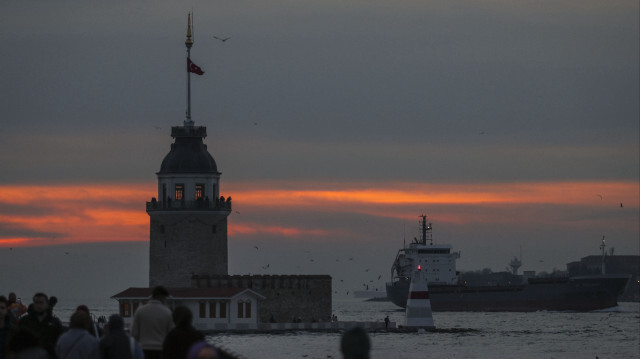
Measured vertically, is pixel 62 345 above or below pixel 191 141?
below

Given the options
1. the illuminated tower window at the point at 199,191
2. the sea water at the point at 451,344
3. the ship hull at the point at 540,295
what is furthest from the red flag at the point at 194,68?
the ship hull at the point at 540,295

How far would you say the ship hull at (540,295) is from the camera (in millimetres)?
142375

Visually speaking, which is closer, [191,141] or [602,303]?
[191,141]

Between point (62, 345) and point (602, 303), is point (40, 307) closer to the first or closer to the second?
point (62, 345)

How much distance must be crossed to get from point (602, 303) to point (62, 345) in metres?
137

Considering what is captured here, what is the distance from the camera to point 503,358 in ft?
208

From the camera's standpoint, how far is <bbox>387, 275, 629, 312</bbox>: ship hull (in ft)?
467

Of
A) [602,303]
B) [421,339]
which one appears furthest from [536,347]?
[602,303]

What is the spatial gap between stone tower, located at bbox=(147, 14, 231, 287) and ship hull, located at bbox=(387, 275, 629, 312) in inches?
2885

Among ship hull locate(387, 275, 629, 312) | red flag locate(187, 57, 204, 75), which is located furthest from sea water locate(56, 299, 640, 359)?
ship hull locate(387, 275, 629, 312)

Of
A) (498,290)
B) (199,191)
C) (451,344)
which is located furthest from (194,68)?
(498,290)

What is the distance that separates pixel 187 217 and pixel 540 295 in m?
77.7

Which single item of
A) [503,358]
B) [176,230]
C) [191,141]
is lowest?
[503,358]

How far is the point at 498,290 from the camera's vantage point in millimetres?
143375
